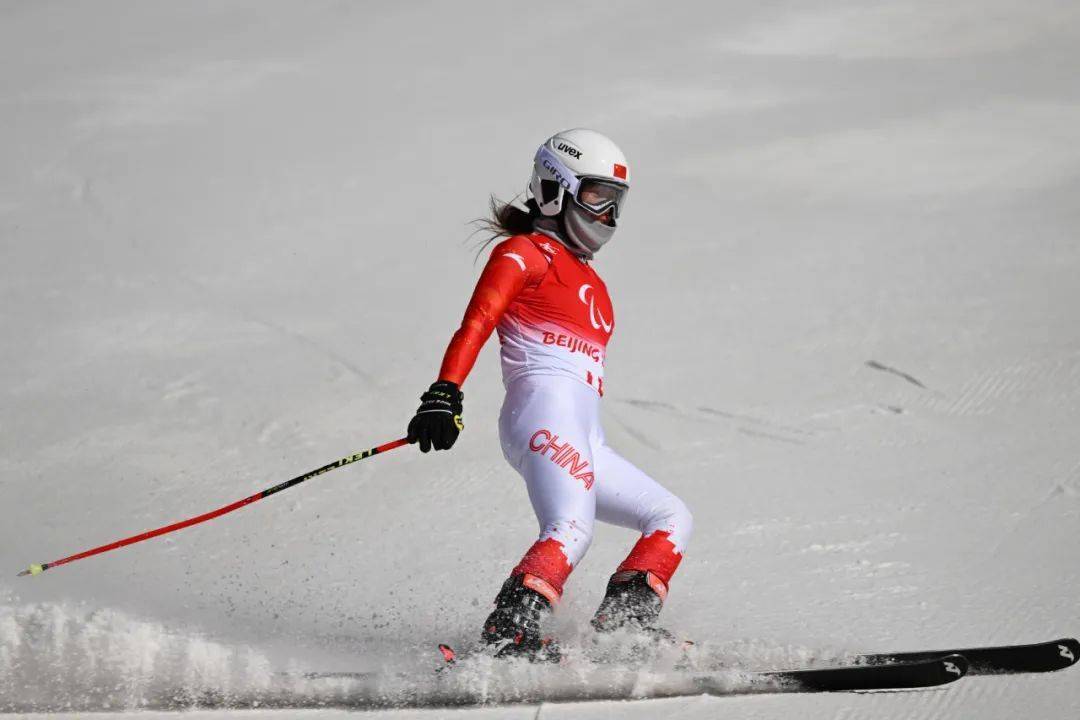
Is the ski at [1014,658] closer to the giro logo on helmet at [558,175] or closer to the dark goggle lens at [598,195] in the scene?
the dark goggle lens at [598,195]

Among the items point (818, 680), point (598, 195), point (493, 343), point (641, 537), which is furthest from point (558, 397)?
point (493, 343)

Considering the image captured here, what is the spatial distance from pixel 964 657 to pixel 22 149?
8.57m

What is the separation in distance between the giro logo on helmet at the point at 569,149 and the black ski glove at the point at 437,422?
2.94 ft

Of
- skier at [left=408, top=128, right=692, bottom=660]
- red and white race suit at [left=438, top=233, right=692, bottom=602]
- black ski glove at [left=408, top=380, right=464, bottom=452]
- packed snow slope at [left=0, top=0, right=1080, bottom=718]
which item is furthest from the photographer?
packed snow slope at [left=0, top=0, right=1080, bottom=718]

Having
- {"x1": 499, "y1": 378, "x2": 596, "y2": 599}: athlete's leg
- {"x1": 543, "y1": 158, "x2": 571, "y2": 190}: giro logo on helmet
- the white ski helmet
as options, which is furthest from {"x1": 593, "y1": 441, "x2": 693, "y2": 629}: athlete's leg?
{"x1": 543, "y1": 158, "x2": 571, "y2": 190}: giro logo on helmet

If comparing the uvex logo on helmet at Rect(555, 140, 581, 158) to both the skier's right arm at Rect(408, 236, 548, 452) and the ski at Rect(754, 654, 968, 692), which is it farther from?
the ski at Rect(754, 654, 968, 692)

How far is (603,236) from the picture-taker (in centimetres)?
373

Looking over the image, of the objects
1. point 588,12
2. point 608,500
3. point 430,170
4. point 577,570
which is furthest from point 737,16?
point 608,500

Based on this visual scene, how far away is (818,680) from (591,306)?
127 cm

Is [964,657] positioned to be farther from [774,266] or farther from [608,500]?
[774,266]

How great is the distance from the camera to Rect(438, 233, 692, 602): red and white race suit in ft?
11.0

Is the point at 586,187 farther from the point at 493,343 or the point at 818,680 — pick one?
the point at 493,343

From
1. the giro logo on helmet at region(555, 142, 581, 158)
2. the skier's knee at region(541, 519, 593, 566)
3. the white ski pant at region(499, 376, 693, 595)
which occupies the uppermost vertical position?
the giro logo on helmet at region(555, 142, 581, 158)

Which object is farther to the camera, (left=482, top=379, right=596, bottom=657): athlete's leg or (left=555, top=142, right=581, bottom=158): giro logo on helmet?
(left=555, top=142, right=581, bottom=158): giro logo on helmet
